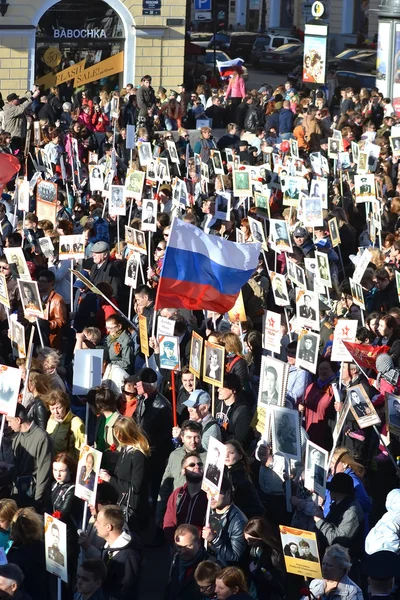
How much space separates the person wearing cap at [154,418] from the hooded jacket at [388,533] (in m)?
2.24

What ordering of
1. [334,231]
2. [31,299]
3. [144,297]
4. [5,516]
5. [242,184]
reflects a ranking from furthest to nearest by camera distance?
[242,184]
[334,231]
[144,297]
[31,299]
[5,516]

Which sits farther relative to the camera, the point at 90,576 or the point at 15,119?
the point at 15,119

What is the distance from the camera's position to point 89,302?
12.6m

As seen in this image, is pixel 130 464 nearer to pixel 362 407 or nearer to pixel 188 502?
pixel 188 502

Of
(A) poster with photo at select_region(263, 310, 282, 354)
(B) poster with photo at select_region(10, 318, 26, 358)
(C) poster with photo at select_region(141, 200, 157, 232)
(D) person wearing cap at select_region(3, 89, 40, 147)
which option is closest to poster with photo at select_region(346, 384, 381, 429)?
(A) poster with photo at select_region(263, 310, 282, 354)

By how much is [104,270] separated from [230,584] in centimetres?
696

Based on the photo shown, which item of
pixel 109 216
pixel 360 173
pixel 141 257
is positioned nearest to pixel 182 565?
pixel 141 257

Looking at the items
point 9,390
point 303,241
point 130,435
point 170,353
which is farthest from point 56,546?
point 303,241

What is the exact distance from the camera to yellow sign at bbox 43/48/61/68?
3148 cm

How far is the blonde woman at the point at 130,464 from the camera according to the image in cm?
875

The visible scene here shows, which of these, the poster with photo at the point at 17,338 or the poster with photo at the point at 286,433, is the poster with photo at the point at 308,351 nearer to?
the poster with photo at the point at 286,433

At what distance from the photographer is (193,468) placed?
838 centimetres

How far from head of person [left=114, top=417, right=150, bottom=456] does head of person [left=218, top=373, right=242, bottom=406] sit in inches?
41.9

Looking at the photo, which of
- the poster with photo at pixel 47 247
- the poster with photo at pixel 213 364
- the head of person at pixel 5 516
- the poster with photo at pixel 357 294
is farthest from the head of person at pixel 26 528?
the poster with photo at pixel 47 247
